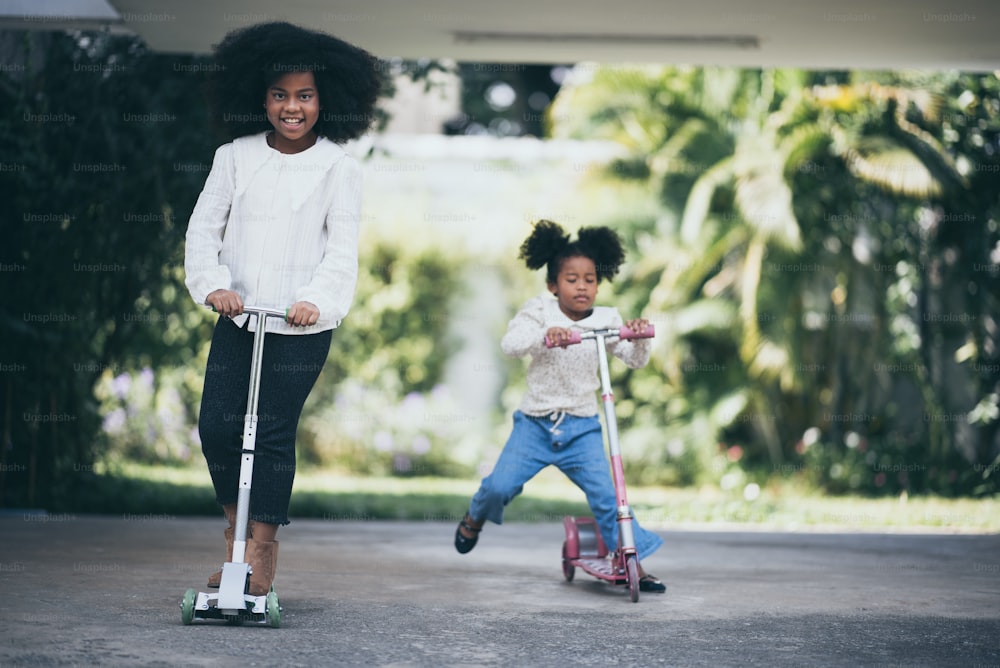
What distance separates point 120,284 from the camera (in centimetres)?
884

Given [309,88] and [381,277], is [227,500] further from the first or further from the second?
[381,277]

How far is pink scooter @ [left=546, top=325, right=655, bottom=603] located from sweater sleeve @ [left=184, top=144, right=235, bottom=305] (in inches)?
59.7

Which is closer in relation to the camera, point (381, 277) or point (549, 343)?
point (549, 343)

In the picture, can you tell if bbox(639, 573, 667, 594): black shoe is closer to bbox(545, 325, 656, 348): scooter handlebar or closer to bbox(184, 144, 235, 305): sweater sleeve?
bbox(545, 325, 656, 348): scooter handlebar

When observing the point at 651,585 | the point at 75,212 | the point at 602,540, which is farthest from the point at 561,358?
the point at 75,212

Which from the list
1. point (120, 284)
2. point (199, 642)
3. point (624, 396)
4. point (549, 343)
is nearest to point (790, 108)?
point (624, 396)

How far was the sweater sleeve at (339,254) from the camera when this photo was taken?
4.39 m

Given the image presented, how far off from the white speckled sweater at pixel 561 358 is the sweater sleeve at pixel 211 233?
5.06 ft

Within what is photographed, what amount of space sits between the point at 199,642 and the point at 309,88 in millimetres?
1899

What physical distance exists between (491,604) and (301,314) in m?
1.44

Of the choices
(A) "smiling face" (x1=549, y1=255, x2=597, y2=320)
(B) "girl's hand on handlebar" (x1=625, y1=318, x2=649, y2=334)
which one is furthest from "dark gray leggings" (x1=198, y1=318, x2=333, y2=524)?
(A) "smiling face" (x1=549, y1=255, x2=597, y2=320)

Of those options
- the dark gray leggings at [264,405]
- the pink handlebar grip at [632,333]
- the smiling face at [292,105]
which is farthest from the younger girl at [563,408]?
the smiling face at [292,105]

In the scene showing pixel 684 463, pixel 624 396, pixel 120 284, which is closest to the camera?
pixel 120 284

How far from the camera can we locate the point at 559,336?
5332 millimetres
